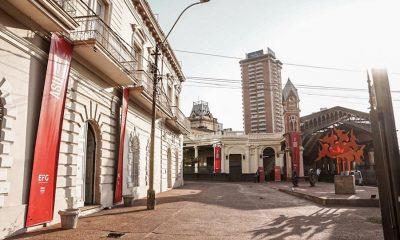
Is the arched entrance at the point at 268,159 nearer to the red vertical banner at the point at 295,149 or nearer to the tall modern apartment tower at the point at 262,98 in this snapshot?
the red vertical banner at the point at 295,149

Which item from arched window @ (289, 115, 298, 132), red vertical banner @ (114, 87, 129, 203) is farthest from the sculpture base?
arched window @ (289, 115, 298, 132)

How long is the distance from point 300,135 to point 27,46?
3293 cm

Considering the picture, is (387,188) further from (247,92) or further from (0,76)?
(247,92)

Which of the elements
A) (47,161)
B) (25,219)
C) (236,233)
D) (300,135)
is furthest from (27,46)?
(300,135)

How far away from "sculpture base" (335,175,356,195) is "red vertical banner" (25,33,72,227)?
44.0 ft

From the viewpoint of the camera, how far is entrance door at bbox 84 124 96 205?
36.2 ft

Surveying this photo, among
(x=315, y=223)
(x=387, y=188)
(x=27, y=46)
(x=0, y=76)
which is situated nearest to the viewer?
(x=387, y=188)

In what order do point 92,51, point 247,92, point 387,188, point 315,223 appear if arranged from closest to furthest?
point 387,188 < point 315,223 < point 92,51 < point 247,92

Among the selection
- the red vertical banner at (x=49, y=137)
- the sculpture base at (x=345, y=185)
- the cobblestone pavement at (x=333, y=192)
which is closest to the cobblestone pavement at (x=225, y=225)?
the red vertical banner at (x=49, y=137)

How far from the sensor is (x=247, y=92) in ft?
237

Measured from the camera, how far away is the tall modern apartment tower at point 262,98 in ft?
226

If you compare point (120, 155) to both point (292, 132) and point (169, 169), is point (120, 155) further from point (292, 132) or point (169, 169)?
point (292, 132)

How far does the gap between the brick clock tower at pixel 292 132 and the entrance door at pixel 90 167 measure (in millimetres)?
27843

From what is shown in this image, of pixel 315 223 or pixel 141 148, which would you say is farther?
pixel 141 148
